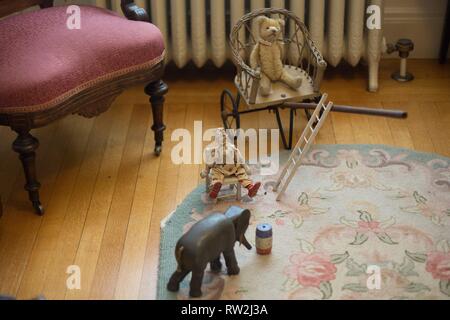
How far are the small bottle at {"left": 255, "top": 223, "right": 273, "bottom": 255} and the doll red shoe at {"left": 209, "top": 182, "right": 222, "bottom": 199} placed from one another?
0.25 metres

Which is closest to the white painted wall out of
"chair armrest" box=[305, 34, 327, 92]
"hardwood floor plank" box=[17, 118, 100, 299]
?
"chair armrest" box=[305, 34, 327, 92]

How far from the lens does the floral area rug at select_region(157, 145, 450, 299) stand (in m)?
2.08

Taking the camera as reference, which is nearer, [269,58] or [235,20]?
[269,58]

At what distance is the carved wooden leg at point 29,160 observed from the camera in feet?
7.43

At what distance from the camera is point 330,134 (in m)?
2.80

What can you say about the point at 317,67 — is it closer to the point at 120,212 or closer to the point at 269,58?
the point at 269,58

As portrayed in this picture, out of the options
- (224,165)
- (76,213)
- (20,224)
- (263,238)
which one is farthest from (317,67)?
(20,224)

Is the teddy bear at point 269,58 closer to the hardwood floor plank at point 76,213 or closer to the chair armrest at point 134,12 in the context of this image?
the chair armrest at point 134,12

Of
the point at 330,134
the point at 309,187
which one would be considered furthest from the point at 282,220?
the point at 330,134

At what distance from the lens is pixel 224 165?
93.8 inches

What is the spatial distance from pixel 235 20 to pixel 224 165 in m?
0.86

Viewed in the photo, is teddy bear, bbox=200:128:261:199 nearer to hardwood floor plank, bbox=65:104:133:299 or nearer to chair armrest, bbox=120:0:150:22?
hardwood floor plank, bbox=65:104:133:299

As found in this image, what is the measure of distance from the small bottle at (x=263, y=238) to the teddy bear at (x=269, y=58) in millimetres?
616

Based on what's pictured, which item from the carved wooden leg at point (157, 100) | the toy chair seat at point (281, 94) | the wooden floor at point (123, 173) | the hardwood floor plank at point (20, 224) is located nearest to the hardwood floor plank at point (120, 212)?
the wooden floor at point (123, 173)
